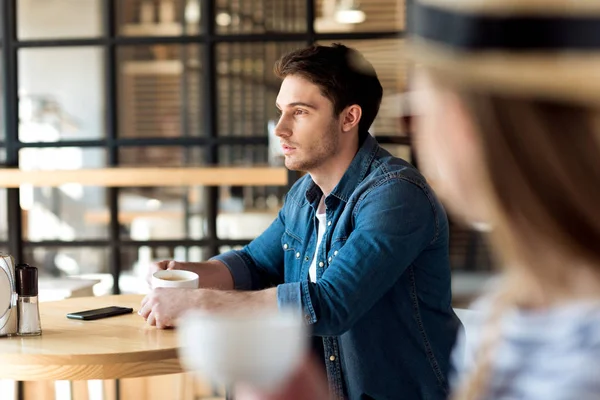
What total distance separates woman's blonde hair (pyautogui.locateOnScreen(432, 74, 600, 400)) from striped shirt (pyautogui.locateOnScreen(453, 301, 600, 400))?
2 cm

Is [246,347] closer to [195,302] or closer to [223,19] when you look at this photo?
[195,302]

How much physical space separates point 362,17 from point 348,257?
2340 millimetres

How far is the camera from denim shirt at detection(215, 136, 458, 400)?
188 cm

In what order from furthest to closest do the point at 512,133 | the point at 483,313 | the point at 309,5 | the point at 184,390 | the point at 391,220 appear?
1. the point at 309,5
2. the point at 184,390
3. the point at 391,220
4. the point at 483,313
5. the point at 512,133

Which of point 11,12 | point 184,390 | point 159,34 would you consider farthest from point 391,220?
point 11,12

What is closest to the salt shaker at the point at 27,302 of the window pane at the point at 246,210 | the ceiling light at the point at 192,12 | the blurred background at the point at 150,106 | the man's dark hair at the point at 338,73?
the man's dark hair at the point at 338,73

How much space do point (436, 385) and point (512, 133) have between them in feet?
4.77

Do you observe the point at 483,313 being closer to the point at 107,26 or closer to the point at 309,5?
the point at 309,5

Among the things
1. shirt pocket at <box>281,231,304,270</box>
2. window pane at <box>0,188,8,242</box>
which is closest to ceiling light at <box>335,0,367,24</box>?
shirt pocket at <box>281,231,304,270</box>

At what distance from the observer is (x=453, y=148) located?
2.24 ft

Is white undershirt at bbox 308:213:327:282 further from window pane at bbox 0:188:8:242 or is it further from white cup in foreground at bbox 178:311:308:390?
window pane at bbox 0:188:8:242

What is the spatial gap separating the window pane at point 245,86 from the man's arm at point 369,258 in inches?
83.1

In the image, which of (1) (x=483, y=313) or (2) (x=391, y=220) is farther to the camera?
(2) (x=391, y=220)

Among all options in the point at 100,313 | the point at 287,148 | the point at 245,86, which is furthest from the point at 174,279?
the point at 245,86
